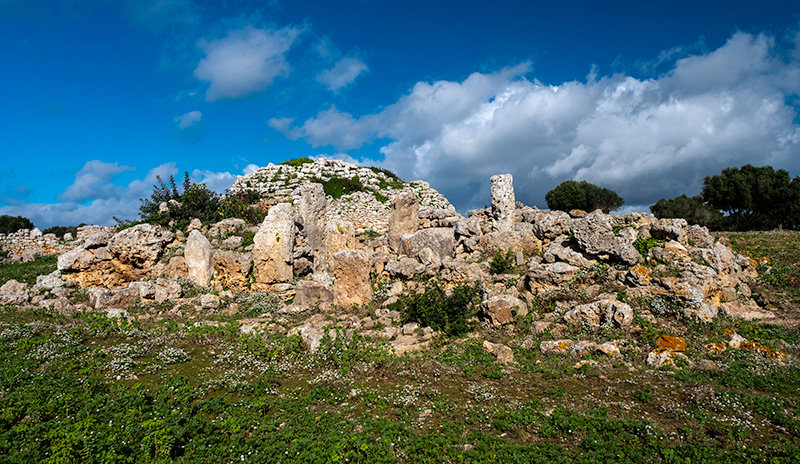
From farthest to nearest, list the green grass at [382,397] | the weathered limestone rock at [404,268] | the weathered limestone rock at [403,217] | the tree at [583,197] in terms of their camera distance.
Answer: the tree at [583,197] < the weathered limestone rock at [403,217] < the weathered limestone rock at [404,268] < the green grass at [382,397]

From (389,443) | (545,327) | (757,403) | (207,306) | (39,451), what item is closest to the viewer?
(39,451)

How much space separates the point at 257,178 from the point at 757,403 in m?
43.0

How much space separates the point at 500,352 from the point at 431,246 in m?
9.29

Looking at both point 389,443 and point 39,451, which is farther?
point 389,443

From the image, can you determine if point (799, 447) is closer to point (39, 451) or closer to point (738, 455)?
point (738, 455)

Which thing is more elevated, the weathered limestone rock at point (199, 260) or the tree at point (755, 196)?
the tree at point (755, 196)

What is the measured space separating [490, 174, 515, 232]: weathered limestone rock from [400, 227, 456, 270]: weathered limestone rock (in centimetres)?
440

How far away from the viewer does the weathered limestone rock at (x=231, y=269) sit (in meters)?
18.3

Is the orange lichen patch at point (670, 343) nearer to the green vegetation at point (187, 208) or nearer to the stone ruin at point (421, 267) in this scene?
the stone ruin at point (421, 267)

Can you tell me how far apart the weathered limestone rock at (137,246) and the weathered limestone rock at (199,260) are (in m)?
2.20

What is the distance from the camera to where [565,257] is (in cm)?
1576

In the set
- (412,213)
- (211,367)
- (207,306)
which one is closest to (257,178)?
(412,213)

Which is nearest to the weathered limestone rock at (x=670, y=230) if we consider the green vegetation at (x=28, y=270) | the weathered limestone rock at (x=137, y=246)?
the weathered limestone rock at (x=137, y=246)

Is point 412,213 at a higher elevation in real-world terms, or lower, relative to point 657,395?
higher
